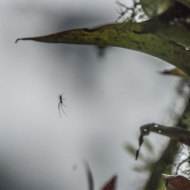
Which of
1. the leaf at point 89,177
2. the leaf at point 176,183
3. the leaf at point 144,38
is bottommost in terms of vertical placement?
the leaf at point 89,177

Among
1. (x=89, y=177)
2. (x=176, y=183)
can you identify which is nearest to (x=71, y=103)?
(x=89, y=177)

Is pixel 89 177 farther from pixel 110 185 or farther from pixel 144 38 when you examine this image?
pixel 144 38

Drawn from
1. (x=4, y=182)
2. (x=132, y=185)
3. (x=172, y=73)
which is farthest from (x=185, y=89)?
(x=4, y=182)

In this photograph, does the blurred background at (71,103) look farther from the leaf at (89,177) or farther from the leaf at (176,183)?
the leaf at (176,183)

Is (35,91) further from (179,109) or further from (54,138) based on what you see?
(179,109)

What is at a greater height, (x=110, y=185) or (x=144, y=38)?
(x=144, y=38)

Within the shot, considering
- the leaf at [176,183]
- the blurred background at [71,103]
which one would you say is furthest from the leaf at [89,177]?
the leaf at [176,183]
